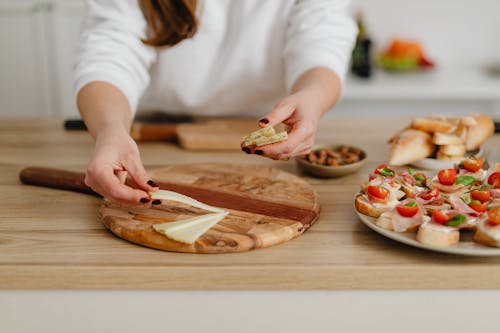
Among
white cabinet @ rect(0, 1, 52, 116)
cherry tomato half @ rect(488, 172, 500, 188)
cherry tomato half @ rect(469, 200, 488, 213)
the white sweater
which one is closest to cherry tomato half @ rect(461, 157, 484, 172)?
cherry tomato half @ rect(488, 172, 500, 188)

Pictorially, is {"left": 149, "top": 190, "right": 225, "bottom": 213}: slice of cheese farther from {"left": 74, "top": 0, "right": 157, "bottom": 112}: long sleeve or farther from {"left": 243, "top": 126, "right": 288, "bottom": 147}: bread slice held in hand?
{"left": 74, "top": 0, "right": 157, "bottom": 112}: long sleeve

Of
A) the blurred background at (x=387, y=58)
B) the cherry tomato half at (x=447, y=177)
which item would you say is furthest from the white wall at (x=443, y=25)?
the cherry tomato half at (x=447, y=177)

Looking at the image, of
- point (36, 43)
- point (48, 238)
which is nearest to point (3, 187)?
point (48, 238)

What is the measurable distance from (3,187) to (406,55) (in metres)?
2.31

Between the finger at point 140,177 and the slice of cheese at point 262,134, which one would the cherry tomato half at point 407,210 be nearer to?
the slice of cheese at point 262,134

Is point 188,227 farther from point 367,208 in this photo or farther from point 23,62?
point 23,62

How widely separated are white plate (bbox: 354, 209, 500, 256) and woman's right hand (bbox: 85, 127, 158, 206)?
1.20ft

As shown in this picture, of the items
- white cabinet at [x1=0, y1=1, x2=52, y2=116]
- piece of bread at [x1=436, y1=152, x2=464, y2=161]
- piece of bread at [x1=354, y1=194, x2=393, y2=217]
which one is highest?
piece of bread at [x1=354, y1=194, x2=393, y2=217]

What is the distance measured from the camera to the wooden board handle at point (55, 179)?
1194 millimetres

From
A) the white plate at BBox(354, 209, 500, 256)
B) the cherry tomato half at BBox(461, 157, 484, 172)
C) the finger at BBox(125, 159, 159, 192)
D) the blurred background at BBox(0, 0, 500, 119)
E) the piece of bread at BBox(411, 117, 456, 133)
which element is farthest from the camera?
the blurred background at BBox(0, 0, 500, 119)

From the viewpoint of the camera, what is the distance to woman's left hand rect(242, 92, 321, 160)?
103cm

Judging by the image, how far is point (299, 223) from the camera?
3.28 ft

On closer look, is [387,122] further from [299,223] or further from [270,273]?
[270,273]

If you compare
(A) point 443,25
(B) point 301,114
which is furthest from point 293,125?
(A) point 443,25
